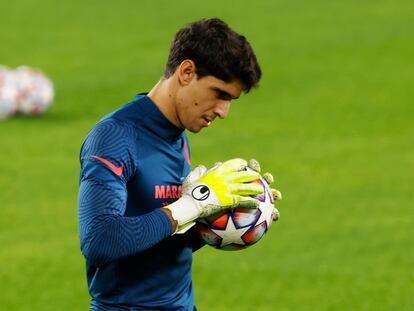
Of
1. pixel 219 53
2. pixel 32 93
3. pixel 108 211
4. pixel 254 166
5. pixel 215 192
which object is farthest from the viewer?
pixel 32 93

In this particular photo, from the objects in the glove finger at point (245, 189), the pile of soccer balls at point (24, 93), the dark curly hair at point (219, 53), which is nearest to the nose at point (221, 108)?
the dark curly hair at point (219, 53)

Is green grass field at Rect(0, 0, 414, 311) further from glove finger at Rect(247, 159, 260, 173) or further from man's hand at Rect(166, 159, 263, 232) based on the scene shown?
man's hand at Rect(166, 159, 263, 232)

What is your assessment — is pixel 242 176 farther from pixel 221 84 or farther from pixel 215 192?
pixel 221 84

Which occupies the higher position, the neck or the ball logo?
the neck

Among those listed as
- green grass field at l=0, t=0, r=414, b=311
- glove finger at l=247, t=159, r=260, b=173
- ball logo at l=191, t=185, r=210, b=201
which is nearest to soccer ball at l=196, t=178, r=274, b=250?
glove finger at l=247, t=159, r=260, b=173

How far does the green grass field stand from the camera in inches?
489

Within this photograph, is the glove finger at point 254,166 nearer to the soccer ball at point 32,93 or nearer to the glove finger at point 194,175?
the glove finger at point 194,175

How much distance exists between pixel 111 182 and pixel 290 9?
91.7 feet

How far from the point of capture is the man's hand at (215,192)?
571cm

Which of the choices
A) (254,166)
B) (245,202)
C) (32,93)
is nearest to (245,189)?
(245,202)

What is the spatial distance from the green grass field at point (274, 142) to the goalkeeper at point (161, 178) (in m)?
5.78

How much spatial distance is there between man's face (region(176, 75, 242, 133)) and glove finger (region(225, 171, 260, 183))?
11.6 inches

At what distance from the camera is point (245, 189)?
231 inches

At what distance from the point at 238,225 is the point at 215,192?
0.47 meters
